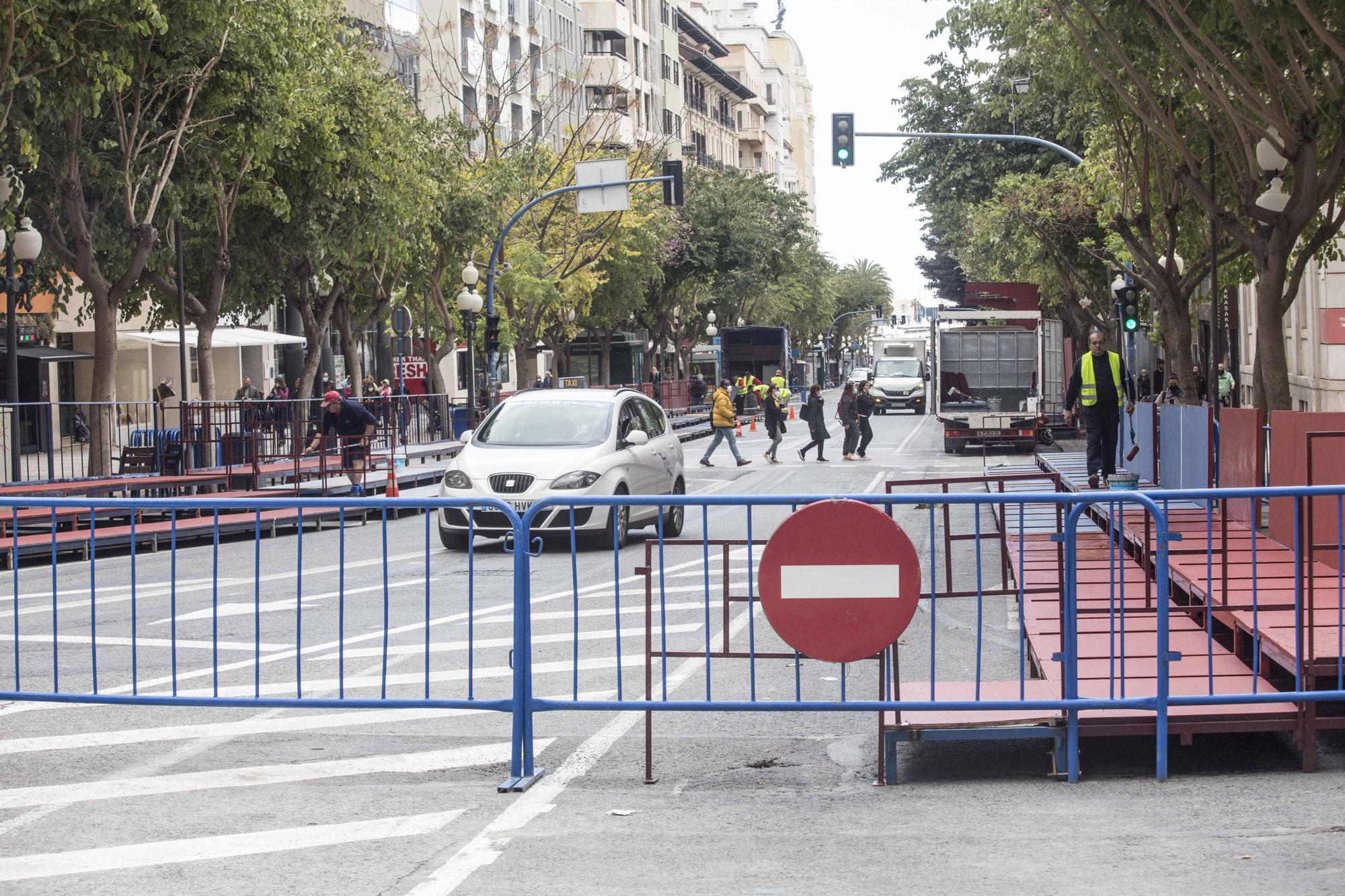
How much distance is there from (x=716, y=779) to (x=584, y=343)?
76.0m

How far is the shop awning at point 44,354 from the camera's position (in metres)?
39.4

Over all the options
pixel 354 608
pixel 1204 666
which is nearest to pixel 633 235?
pixel 354 608

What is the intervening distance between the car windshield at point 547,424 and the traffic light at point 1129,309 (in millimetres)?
13797

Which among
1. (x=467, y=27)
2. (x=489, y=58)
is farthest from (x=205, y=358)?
(x=467, y=27)

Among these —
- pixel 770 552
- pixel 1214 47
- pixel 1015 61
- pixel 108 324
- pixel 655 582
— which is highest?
pixel 1015 61

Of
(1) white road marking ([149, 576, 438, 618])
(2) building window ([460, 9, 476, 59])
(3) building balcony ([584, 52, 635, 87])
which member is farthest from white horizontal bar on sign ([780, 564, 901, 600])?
(3) building balcony ([584, 52, 635, 87])

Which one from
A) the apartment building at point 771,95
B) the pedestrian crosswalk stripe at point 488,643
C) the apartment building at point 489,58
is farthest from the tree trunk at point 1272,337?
the apartment building at point 771,95

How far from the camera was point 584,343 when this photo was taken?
8288cm

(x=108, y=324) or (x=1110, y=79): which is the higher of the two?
(x=1110, y=79)

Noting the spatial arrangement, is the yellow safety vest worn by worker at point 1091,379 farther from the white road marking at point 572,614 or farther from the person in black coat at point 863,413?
the person in black coat at point 863,413

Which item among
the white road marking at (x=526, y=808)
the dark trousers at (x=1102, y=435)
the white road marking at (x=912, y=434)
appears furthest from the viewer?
the white road marking at (x=912, y=434)

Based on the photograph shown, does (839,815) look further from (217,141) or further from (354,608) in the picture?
Answer: (217,141)

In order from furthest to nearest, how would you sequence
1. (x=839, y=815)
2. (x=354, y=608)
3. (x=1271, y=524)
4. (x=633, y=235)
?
1. (x=633, y=235)
2. (x=354, y=608)
3. (x=1271, y=524)
4. (x=839, y=815)

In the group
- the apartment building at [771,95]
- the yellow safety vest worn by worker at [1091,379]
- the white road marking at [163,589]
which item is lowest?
the white road marking at [163,589]
